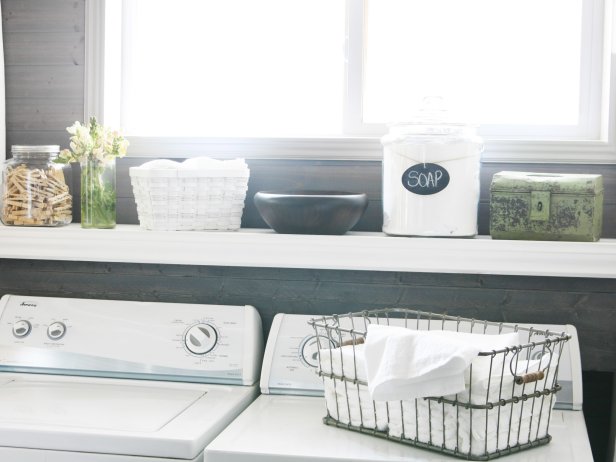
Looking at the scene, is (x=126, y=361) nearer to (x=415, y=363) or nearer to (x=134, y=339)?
(x=134, y=339)

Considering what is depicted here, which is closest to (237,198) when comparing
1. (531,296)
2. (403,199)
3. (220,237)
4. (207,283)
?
(220,237)

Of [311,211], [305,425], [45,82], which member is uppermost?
[45,82]

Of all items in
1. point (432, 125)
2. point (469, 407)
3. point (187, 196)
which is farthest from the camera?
point (187, 196)

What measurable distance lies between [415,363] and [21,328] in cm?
105

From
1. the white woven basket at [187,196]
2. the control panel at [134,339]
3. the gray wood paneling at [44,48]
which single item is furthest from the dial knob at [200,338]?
the gray wood paneling at [44,48]

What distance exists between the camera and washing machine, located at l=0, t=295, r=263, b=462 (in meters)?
1.69

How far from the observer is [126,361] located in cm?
194

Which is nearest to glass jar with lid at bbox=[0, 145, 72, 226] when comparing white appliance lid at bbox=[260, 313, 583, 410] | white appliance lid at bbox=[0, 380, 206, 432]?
white appliance lid at bbox=[0, 380, 206, 432]

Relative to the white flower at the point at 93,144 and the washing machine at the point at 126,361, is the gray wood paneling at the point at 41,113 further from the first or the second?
the washing machine at the point at 126,361

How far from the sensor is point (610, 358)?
6.44 ft

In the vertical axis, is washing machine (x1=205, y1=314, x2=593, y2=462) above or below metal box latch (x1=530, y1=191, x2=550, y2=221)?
below

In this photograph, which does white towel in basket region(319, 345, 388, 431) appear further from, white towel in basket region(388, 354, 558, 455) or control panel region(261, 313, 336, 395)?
control panel region(261, 313, 336, 395)

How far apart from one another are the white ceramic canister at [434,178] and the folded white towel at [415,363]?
39cm

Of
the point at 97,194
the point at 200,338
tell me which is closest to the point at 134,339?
the point at 200,338
